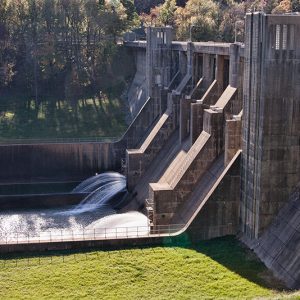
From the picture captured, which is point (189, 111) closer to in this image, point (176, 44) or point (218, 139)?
point (218, 139)

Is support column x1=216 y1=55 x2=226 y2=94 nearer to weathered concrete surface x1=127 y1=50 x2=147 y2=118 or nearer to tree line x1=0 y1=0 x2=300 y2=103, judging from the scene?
weathered concrete surface x1=127 y1=50 x2=147 y2=118

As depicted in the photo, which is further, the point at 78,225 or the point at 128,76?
the point at 128,76

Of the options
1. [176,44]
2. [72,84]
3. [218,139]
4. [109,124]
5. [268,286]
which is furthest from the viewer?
[72,84]

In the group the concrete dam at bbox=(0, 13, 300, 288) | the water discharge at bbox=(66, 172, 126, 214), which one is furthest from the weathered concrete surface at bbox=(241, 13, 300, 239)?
the water discharge at bbox=(66, 172, 126, 214)

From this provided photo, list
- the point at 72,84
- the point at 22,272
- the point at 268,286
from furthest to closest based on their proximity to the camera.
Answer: the point at 72,84
the point at 22,272
the point at 268,286

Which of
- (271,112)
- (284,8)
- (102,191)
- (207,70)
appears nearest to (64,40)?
(284,8)

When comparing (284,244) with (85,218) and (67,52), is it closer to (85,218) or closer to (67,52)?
(85,218)

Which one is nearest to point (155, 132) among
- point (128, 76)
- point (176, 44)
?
point (176, 44)
